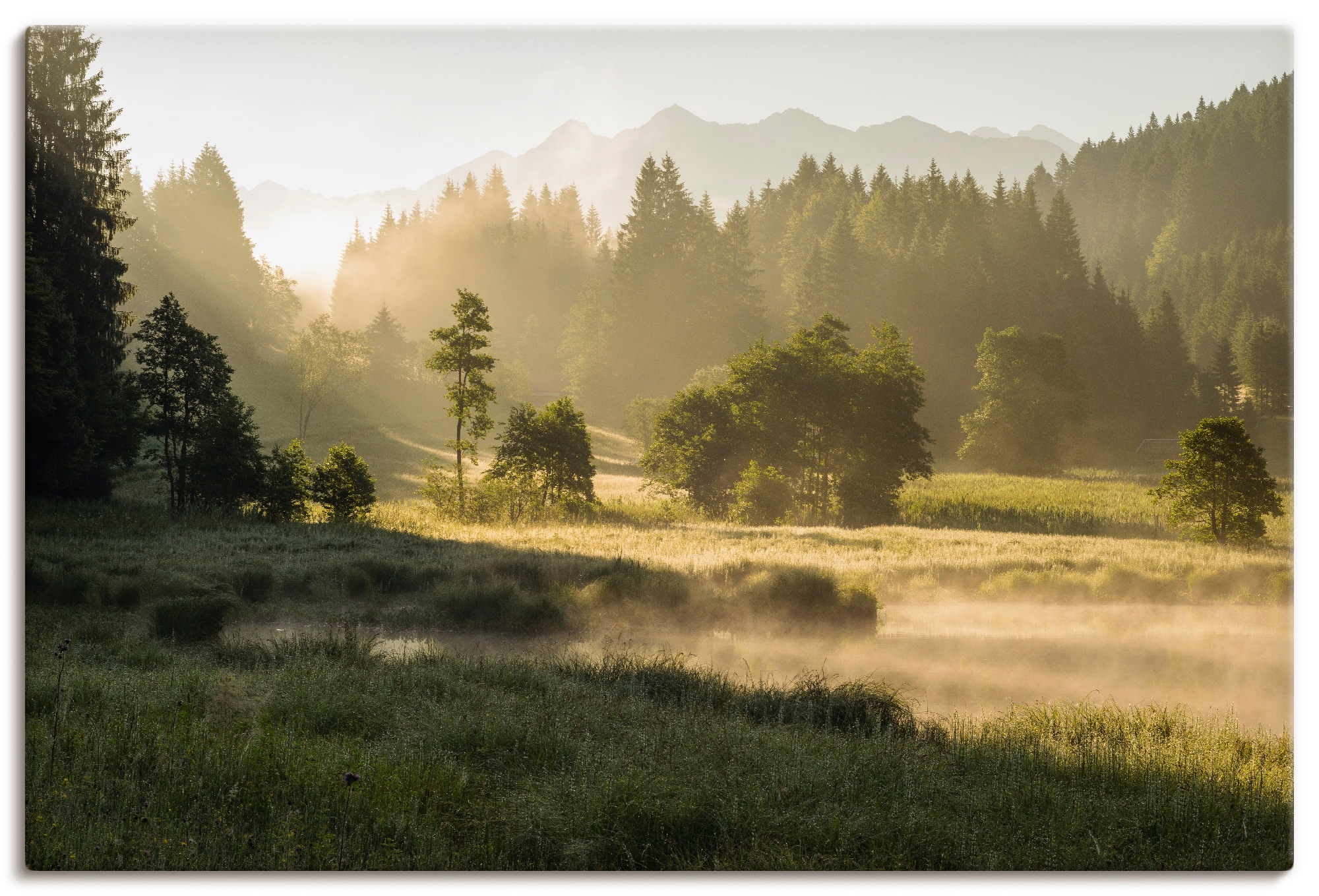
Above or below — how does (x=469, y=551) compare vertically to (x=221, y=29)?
below

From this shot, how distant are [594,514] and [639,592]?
114 centimetres

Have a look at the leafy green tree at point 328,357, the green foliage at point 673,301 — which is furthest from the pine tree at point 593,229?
the leafy green tree at point 328,357

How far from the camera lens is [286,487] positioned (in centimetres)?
700

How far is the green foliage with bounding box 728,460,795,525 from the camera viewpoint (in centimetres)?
741

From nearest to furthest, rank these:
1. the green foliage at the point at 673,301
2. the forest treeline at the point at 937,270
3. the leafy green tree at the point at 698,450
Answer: the forest treeline at the point at 937,270, the leafy green tree at the point at 698,450, the green foliage at the point at 673,301

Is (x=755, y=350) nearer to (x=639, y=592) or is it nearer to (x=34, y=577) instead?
(x=639, y=592)

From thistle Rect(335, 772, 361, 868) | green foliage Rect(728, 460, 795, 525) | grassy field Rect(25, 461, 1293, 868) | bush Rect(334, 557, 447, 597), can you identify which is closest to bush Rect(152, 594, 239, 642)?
grassy field Rect(25, 461, 1293, 868)

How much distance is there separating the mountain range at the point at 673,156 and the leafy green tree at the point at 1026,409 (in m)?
1.70

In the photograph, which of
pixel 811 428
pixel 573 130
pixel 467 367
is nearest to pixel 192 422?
pixel 467 367

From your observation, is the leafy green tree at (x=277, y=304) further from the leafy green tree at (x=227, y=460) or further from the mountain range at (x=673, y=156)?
the leafy green tree at (x=227, y=460)

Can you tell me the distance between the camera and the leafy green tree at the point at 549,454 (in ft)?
24.1

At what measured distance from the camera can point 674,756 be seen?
4.34 meters

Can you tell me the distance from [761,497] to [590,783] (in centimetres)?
402

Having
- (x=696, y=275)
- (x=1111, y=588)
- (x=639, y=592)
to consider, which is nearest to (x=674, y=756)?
(x=639, y=592)
